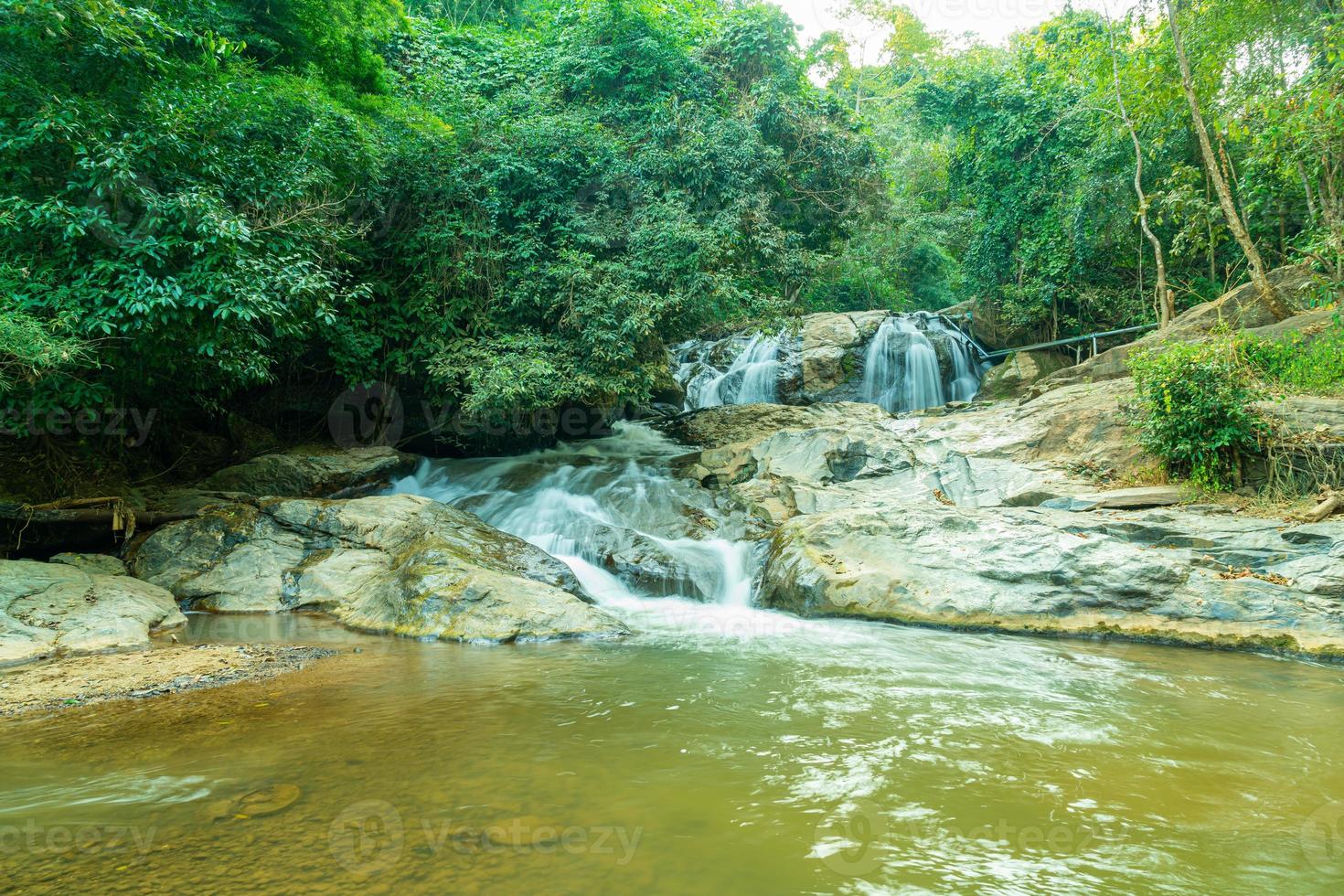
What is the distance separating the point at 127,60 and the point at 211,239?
6.75 ft

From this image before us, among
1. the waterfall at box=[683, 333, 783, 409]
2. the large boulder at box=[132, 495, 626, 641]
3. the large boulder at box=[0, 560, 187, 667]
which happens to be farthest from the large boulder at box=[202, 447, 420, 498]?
the waterfall at box=[683, 333, 783, 409]

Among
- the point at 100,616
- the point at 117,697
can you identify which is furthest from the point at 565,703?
the point at 100,616

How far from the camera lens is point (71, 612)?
20.3ft

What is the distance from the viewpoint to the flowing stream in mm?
2449

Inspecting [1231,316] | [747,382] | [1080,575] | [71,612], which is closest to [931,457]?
[1080,575]

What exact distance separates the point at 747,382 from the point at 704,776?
14.9 m

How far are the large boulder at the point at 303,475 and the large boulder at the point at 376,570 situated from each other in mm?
1771

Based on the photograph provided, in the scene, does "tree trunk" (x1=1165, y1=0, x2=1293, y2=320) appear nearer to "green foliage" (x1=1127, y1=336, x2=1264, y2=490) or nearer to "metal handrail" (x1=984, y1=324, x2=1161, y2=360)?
"green foliage" (x1=1127, y1=336, x2=1264, y2=490)

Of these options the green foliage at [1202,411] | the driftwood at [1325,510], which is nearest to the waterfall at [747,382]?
the green foliage at [1202,411]

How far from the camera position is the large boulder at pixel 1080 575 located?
609 cm

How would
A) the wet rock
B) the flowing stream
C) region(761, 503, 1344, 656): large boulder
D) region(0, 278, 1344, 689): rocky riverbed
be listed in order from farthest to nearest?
1. the wet rock
2. region(0, 278, 1344, 689): rocky riverbed
3. region(761, 503, 1344, 656): large boulder
4. the flowing stream

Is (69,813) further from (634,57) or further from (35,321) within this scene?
(634,57)

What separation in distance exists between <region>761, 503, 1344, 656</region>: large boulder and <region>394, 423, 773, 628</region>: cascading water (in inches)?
42.7

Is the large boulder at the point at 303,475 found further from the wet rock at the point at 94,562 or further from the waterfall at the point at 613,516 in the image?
the wet rock at the point at 94,562
